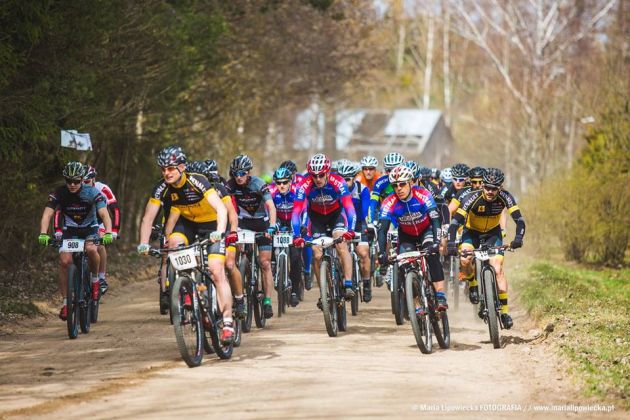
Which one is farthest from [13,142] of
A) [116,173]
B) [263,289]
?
[116,173]

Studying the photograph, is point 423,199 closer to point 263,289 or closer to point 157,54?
point 263,289

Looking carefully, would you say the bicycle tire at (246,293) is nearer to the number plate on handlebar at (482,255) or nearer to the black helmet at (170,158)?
the black helmet at (170,158)

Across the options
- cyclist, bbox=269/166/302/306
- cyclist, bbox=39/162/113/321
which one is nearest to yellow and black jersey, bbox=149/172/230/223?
cyclist, bbox=39/162/113/321

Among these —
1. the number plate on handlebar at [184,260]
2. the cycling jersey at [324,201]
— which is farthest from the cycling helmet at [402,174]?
the number plate on handlebar at [184,260]

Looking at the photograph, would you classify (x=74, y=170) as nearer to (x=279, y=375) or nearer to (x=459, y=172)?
(x=279, y=375)

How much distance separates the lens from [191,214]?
12.3m

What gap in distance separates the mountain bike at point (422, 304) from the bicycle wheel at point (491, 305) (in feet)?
1.70

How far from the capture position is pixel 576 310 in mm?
16203

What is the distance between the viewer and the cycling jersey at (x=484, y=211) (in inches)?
559

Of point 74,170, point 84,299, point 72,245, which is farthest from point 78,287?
point 74,170

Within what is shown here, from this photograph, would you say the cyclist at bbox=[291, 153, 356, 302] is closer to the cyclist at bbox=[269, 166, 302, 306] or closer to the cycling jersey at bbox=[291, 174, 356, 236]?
the cycling jersey at bbox=[291, 174, 356, 236]

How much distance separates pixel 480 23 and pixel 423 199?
149 ft

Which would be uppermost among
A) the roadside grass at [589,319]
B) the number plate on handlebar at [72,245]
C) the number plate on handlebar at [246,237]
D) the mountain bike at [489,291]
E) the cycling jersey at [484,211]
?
the cycling jersey at [484,211]

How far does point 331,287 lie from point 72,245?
3.23 meters
